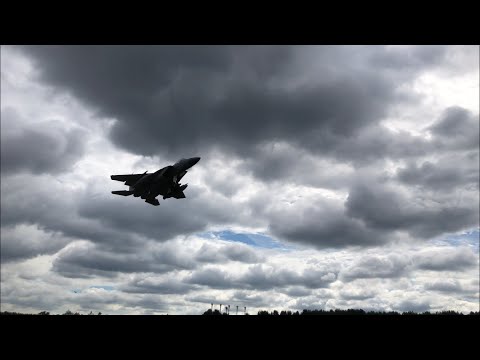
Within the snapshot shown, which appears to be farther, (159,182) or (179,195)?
(179,195)

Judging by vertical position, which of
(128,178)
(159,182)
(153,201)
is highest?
(128,178)

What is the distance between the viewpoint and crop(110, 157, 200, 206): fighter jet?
54062 millimetres

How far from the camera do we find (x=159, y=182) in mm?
54844

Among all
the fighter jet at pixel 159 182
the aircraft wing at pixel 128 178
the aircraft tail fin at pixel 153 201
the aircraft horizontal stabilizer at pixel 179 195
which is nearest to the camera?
the fighter jet at pixel 159 182

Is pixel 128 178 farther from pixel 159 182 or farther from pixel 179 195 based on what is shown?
pixel 179 195

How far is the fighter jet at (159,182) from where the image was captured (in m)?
54.1

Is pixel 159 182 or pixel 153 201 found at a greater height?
pixel 159 182

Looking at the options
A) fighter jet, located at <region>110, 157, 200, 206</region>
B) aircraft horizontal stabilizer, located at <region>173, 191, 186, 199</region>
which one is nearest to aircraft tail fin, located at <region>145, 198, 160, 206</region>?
fighter jet, located at <region>110, 157, 200, 206</region>

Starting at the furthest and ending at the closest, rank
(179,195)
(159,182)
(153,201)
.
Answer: (179,195) < (153,201) < (159,182)

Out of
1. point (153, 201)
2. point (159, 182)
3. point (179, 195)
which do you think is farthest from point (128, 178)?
point (179, 195)

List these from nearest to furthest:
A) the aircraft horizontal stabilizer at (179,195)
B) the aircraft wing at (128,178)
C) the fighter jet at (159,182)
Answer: the fighter jet at (159,182)
the aircraft horizontal stabilizer at (179,195)
the aircraft wing at (128,178)

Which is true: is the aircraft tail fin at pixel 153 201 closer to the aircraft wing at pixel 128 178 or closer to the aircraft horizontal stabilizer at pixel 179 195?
the aircraft horizontal stabilizer at pixel 179 195

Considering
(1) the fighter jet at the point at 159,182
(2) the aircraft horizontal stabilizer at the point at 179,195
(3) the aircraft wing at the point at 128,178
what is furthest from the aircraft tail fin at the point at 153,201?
(3) the aircraft wing at the point at 128,178
